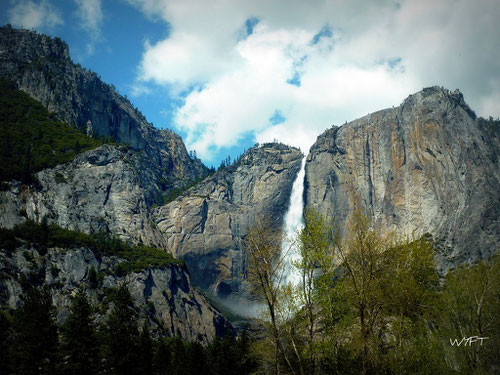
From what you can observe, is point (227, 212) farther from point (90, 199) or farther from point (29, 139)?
point (29, 139)

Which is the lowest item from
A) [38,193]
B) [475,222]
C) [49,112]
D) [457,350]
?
[457,350]

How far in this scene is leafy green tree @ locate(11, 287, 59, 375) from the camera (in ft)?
127

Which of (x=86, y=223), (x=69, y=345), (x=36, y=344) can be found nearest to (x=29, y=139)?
(x=86, y=223)

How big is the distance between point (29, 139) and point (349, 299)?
132m

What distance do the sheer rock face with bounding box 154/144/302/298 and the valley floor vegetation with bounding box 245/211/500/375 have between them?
12805cm

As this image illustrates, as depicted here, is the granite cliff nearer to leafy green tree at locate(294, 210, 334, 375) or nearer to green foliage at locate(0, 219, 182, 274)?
green foliage at locate(0, 219, 182, 274)

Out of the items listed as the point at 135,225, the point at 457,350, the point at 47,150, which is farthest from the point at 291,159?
the point at 457,350

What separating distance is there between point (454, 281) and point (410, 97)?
12646cm

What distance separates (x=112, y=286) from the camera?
99.2m

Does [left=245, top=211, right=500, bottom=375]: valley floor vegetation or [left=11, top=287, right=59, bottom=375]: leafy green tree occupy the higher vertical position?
[left=11, top=287, right=59, bottom=375]: leafy green tree

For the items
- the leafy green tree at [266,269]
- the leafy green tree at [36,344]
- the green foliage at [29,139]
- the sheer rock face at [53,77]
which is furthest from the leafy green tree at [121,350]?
the sheer rock face at [53,77]

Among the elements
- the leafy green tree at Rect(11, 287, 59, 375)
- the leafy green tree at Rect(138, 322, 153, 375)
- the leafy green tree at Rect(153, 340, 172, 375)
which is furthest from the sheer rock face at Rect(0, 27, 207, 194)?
the leafy green tree at Rect(11, 287, 59, 375)

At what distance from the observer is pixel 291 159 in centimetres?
18412

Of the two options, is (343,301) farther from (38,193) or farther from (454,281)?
(38,193)
